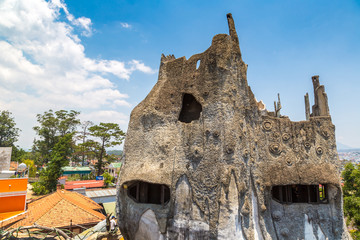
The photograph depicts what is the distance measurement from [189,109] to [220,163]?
2.93 metres

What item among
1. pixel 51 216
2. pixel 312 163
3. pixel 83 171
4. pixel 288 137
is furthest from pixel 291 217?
pixel 83 171

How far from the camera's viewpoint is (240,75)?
8992mm

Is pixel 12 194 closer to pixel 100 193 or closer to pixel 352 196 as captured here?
pixel 100 193

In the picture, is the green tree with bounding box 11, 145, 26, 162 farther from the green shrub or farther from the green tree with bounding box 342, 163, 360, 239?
the green tree with bounding box 342, 163, 360, 239

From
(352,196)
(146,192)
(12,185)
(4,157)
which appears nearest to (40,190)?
(4,157)

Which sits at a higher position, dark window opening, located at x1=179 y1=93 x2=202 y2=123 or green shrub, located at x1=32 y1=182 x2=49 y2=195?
dark window opening, located at x1=179 y1=93 x2=202 y2=123

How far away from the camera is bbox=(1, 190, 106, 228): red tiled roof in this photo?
14094 millimetres

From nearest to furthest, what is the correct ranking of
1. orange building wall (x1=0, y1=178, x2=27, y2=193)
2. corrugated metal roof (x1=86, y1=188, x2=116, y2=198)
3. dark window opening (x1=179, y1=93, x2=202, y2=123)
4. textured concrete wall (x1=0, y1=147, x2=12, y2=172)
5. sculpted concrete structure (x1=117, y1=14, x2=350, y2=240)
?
sculpted concrete structure (x1=117, y1=14, x2=350, y2=240)
dark window opening (x1=179, y1=93, x2=202, y2=123)
orange building wall (x1=0, y1=178, x2=27, y2=193)
textured concrete wall (x1=0, y1=147, x2=12, y2=172)
corrugated metal roof (x1=86, y1=188, x2=116, y2=198)

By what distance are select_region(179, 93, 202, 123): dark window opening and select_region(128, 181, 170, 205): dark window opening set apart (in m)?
2.80

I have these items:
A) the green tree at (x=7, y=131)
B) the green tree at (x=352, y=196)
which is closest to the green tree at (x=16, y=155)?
the green tree at (x=7, y=131)

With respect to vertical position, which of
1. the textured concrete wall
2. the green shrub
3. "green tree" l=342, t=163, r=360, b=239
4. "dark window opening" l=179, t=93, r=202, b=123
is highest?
Answer: "dark window opening" l=179, t=93, r=202, b=123

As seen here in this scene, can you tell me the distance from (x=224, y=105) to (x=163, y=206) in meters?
4.11

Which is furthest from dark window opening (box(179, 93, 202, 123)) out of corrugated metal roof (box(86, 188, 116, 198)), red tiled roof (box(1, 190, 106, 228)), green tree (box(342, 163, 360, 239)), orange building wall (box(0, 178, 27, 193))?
corrugated metal roof (box(86, 188, 116, 198))

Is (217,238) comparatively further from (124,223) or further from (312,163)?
(312,163)
